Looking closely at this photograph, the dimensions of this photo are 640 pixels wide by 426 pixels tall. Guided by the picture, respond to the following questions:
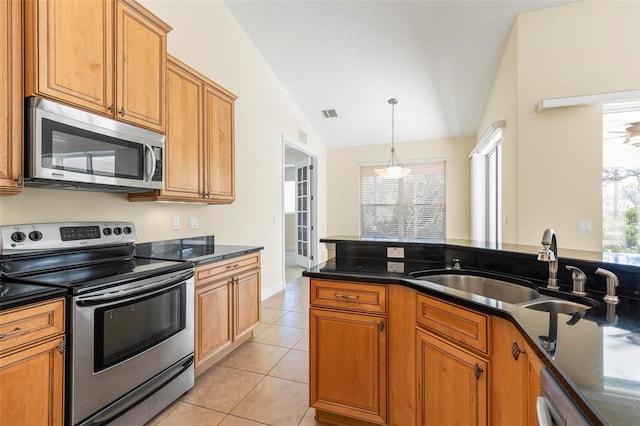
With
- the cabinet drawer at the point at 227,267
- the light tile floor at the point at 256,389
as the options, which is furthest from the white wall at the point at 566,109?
the cabinet drawer at the point at 227,267

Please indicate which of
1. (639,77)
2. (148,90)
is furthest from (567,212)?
(148,90)

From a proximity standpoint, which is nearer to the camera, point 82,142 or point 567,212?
point 82,142

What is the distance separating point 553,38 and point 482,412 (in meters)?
3.37

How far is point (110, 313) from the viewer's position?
1.52 meters

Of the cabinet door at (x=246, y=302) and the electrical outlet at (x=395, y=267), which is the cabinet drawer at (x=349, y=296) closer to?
the electrical outlet at (x=395, y=267)

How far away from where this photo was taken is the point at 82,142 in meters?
1.66

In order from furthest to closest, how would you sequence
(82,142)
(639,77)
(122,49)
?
(639,77)
(122,49)
(82,142)

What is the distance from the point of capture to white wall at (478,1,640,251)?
8.75 feet

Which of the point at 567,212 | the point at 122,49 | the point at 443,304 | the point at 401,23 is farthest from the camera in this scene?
the point at 401,23

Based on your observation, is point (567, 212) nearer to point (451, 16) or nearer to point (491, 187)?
point (491, 187)

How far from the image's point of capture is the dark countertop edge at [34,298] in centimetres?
115

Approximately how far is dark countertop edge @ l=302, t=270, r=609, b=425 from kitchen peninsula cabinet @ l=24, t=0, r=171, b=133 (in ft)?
5.23

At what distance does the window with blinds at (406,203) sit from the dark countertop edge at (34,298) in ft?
18.8

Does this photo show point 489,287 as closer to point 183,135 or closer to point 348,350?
point 348,350
